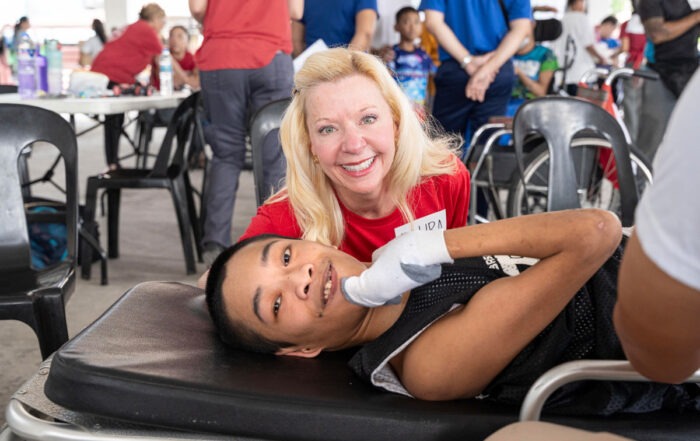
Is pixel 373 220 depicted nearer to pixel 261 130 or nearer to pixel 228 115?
pixel 261 130

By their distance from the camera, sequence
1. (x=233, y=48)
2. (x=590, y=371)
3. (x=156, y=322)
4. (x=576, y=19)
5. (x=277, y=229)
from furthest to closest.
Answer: (x=576, y=19)
(x=233, y=48)
(x=277, y=229)
(x=156, y=322)
(x=590, y=371)

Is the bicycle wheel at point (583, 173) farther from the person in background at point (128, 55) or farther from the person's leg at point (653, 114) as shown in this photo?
the person in background at point (128, 55)

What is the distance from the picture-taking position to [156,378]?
1.21 metres

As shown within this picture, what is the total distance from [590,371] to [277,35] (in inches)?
97.6

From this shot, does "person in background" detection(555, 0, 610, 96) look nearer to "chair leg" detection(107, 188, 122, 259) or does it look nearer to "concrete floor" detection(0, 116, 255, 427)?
"concrete floor" detection(0, 116, 255, 427)

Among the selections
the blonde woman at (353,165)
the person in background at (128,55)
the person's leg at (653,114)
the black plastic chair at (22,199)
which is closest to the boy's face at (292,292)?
the blonde woman at (353,165)

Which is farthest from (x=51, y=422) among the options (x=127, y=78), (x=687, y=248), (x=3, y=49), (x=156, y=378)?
(x=3, y=49)

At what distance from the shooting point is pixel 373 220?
181 centimetres

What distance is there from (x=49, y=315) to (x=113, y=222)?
2071 millimetres

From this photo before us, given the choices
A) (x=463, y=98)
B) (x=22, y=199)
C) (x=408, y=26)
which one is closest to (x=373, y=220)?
(x=22, y=199)

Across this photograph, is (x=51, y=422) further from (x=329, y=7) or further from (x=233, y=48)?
(x=329, y=7)

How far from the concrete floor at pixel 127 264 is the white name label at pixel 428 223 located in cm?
122

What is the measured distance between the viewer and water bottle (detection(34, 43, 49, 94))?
11.4 ft

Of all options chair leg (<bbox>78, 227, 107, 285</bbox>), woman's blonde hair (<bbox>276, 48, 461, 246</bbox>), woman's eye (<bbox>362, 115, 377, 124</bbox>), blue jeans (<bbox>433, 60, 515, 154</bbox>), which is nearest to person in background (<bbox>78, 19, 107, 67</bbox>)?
chair leg (<bbox>78, 227, 107, 285</bbox>)
